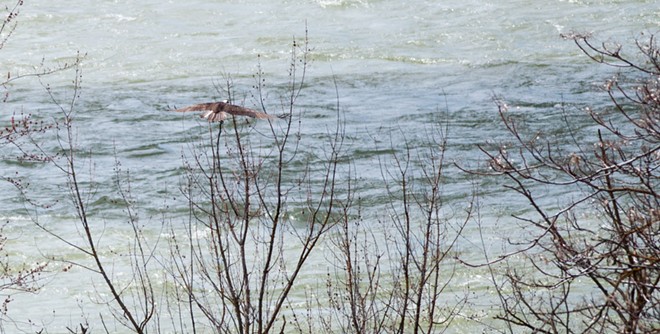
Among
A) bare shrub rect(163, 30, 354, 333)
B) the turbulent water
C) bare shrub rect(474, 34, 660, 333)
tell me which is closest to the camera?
bare shrub rect(474, 34, 660, 333)

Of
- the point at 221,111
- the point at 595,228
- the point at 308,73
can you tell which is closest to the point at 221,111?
the point at 221,111

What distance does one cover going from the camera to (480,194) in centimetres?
1870

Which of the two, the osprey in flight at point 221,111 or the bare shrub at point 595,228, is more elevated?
the osprey in flight at point 221,111

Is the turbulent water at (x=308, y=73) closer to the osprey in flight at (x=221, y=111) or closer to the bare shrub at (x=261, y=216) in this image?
the bare shrub at (x=261, y=216)

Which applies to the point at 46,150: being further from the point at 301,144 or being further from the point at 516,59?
the point at 516,59

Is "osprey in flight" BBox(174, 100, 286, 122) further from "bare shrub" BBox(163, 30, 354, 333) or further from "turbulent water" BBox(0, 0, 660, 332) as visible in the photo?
"turbulent water" BBox(0, 0, 660, 332)

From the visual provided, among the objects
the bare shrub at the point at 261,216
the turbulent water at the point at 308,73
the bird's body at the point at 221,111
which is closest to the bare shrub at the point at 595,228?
the turbulent water at the point at 308,73

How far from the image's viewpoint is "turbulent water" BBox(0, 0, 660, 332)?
2105 centimetres

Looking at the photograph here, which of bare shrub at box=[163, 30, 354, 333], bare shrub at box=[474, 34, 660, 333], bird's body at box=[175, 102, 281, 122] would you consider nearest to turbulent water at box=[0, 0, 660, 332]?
bare shrub at box=[163, 30, 354, 333]

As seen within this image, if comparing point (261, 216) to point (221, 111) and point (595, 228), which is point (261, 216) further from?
point (221, 111)

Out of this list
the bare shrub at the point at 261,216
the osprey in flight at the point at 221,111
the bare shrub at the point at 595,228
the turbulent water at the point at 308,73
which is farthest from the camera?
the turbulent water at the point at 308,73

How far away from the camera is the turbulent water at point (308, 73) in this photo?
69.1 feet

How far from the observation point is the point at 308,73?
2741 cm

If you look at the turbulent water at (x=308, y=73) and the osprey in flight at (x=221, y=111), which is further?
the turbulent water at (x=308, y=73)
